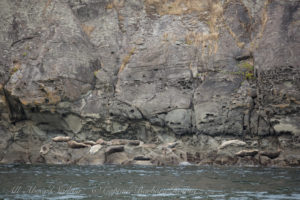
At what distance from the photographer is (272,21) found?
103ft

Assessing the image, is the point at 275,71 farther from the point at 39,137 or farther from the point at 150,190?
the point at 39,137

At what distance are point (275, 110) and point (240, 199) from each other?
18861 mm

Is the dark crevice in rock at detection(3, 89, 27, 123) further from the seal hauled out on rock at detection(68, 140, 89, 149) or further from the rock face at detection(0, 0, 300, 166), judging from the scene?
the seal hauled out on rock at detection(68, 140, 89, 149)

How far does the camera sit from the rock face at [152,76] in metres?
29.3

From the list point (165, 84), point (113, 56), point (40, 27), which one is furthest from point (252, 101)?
point (40, 27)

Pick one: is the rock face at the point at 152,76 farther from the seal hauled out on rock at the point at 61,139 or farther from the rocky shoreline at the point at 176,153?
the seal hauled out on rock at the point at 61,139

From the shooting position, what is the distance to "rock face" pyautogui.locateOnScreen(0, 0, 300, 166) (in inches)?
1153

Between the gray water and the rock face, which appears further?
the rock face

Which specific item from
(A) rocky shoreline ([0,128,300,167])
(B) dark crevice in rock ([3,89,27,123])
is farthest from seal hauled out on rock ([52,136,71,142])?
(B) dark crevice in rock ([3,89,27,123])

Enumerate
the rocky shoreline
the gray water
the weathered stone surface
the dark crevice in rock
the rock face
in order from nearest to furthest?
the gray water, the rocky shoreline, the weathered stone surface, the rock face, the dark crevice in rock

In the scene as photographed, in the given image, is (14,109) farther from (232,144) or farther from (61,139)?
(232,144)

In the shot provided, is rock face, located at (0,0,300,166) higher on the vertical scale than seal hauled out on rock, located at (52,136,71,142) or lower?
higher

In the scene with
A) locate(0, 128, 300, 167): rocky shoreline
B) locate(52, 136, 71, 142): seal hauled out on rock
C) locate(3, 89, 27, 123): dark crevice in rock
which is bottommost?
locate(0, 128, 300, 167): rocky shoreline

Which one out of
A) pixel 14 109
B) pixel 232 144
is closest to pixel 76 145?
pixel 14 109
